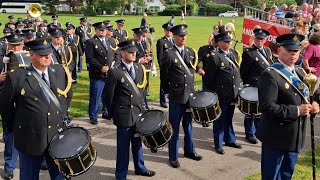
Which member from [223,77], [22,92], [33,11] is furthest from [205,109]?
[33,11]

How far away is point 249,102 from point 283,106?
232 cm

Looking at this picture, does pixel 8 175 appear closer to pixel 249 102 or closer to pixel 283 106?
pixel 249 102

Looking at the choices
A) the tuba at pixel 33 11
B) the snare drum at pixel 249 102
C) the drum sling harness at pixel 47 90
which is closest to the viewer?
the drum sling harness at pixel 47 90

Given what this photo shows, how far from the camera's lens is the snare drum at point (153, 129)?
562cm

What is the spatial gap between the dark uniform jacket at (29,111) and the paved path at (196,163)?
1.76 meters

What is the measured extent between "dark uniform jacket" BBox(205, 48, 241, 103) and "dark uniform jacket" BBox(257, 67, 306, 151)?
8.22 ft

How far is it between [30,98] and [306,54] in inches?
230

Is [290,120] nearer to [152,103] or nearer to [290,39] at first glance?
[290,39]

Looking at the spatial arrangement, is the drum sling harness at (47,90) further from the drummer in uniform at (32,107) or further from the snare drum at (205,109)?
the snare drum at (205,109)

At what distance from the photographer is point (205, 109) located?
6.39 m

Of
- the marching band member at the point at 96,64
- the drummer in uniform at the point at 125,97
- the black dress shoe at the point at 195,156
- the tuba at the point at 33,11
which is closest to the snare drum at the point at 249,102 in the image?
the black dress shoe at the point at 195,156

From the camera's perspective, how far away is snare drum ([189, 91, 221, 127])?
21.0 ft

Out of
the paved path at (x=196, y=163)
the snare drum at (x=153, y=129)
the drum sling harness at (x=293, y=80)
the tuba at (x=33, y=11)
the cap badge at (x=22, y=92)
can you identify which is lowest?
the paved path at (x=196, y=163)

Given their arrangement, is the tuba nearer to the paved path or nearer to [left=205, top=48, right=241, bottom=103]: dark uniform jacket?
the paved path
